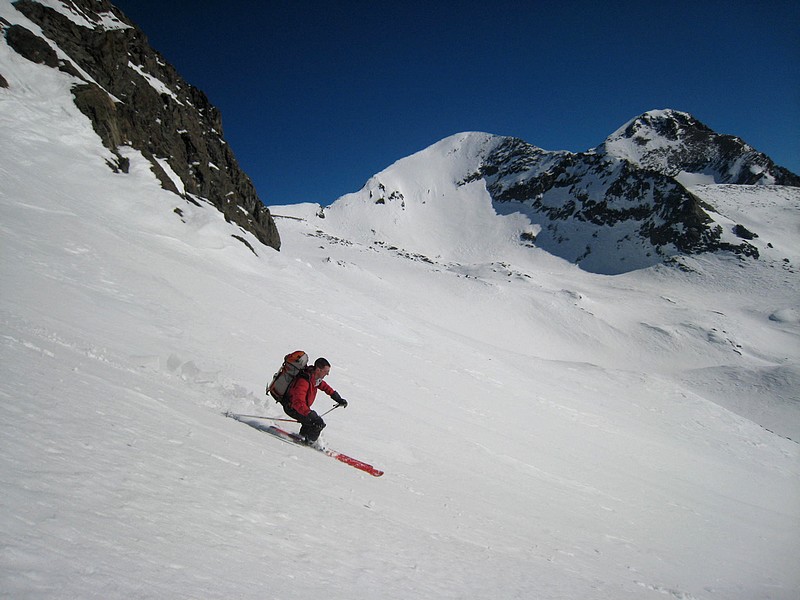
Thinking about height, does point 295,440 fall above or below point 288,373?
below

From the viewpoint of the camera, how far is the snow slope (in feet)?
8.80

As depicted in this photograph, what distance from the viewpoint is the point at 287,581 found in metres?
2.67

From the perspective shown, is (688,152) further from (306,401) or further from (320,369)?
(306,401)

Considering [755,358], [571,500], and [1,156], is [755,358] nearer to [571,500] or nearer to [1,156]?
[571,500]

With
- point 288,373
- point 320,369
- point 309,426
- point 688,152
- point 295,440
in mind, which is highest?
point 688,152

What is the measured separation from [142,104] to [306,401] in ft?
115

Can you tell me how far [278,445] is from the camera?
6055 mm

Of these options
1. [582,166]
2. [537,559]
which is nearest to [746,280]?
[582,166]

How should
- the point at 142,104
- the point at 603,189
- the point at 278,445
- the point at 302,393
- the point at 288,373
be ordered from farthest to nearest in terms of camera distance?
the point at 603,189 → the point at 142,104 → the point at 288,373 → the point at 302,393 → the point at 278,445

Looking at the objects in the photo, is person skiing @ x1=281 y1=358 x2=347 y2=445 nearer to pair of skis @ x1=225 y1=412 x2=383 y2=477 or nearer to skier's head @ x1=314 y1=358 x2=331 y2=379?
skier's head @ x1=314 y1=358 x2=331 y2=379

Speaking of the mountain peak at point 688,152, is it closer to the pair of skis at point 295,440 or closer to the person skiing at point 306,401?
the person skiing at point 306,401

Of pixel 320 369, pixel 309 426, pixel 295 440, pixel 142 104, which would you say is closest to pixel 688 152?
pixel 142 104

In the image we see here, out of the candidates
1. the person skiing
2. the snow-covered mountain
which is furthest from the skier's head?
the snow-covered mountain

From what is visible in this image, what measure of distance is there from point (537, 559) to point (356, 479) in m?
2.43
